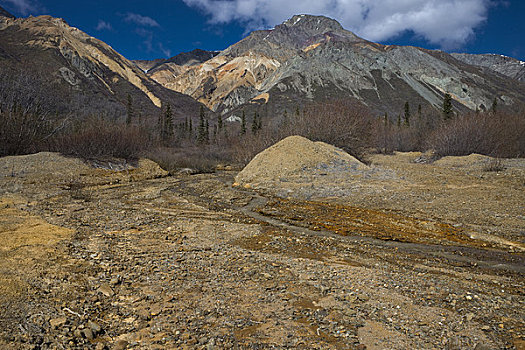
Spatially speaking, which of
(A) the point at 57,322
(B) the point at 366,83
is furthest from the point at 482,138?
(B) the point at 366,83

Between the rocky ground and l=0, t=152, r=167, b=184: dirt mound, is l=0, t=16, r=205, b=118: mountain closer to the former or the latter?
l=0, t=152, r=167, b=184: dirt mound

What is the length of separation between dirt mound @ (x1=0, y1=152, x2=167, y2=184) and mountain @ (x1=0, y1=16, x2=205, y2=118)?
5923 cm

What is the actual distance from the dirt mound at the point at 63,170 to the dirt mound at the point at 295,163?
8.18 meters

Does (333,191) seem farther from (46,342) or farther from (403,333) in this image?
(46,342)

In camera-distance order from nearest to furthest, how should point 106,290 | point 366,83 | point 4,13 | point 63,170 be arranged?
point 106,290, point 63,170, point 366,83, point 4,13

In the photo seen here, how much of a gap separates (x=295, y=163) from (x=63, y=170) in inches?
519

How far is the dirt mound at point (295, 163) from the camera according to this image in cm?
1571

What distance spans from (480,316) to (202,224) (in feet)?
19.9

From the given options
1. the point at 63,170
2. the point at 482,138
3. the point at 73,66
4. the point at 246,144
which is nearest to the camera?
the point at 63,170

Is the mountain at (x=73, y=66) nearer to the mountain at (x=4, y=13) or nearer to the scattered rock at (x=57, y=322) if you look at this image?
the mountain at (x=4, y=13)

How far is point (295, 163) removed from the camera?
16.2 meters

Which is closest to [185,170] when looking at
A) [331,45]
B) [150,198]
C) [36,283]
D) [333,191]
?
[150,198]

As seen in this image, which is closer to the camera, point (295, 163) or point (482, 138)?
point (295, 163)

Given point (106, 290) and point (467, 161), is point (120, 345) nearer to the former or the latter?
point (106, 290)
